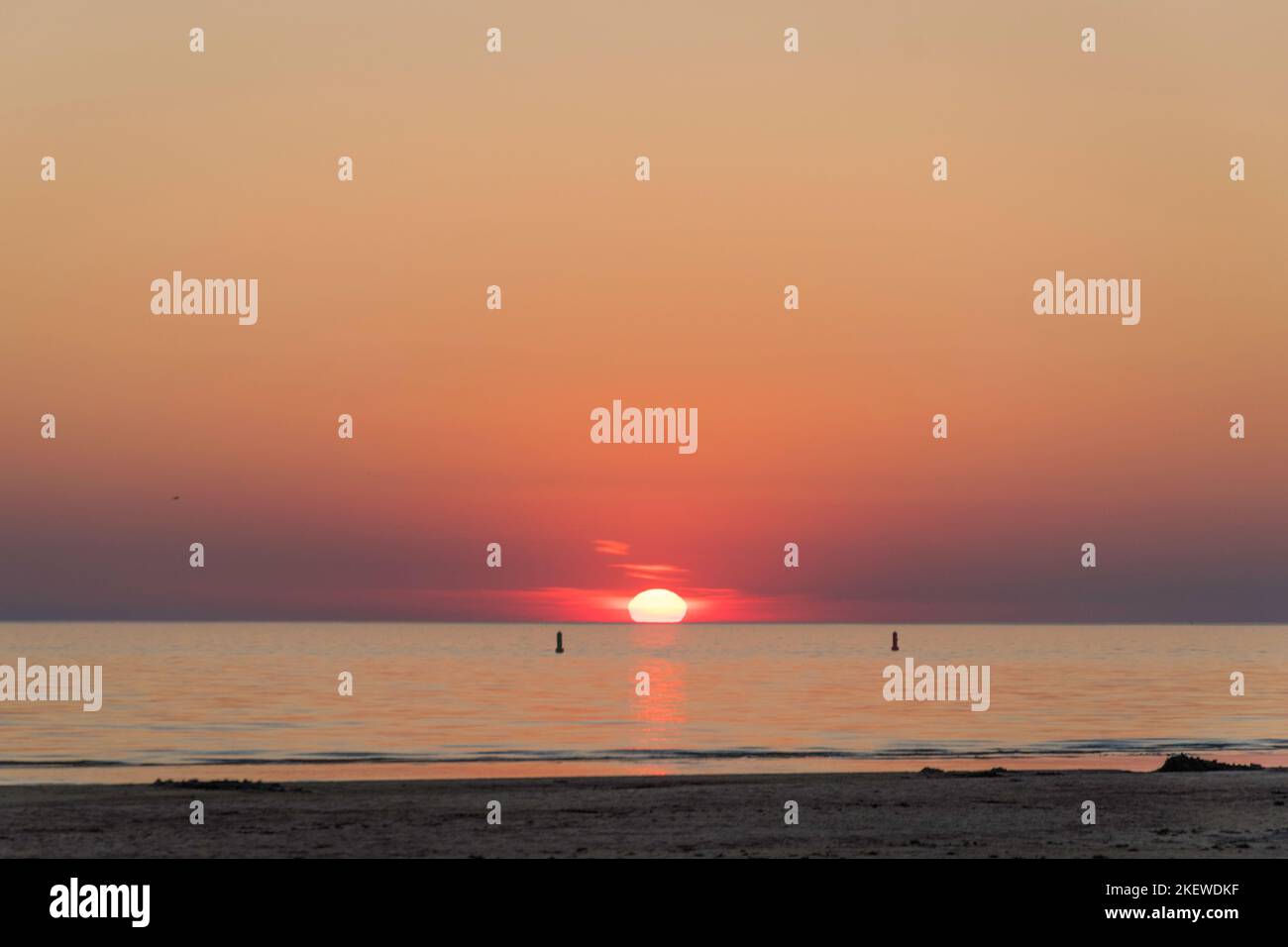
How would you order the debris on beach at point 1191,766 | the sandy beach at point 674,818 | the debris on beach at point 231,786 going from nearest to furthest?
the sandy beach at point 674,818, the debris on beach at point 231,786, the debris on beach at point 1191,766

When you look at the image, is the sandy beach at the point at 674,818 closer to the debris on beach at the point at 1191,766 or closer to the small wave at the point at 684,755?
the debris on beach at the point at 1191,766

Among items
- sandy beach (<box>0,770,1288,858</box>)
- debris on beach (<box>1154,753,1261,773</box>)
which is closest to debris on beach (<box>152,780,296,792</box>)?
sandy beach (<box>0,770,1288,858</box>)

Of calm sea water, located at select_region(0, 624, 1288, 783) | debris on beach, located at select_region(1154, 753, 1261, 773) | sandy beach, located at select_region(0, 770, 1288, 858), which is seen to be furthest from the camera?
calm sea water, located at select_region(0, 624, 1288, 783)

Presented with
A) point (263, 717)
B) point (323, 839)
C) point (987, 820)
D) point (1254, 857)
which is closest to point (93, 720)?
point (263, 717)

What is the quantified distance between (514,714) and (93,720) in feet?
65.7

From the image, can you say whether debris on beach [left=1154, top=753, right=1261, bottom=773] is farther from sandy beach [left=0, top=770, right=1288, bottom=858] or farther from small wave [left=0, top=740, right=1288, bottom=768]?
small wave [left=0, top=740, right=1288, bottom=768]

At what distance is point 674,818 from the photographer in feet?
89.0

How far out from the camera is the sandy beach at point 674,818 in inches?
919

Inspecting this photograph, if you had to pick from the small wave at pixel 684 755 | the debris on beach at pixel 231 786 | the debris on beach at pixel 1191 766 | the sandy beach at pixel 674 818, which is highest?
the small wave at pixel 684 755

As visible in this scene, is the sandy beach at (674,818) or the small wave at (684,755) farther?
the small wave at (684,755)

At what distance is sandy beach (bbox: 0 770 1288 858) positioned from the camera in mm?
23344

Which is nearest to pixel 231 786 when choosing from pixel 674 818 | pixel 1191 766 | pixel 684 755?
pixel 674 818

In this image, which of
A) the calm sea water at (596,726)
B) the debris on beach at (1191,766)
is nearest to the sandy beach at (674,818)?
the debris on beach at (1191,766)
